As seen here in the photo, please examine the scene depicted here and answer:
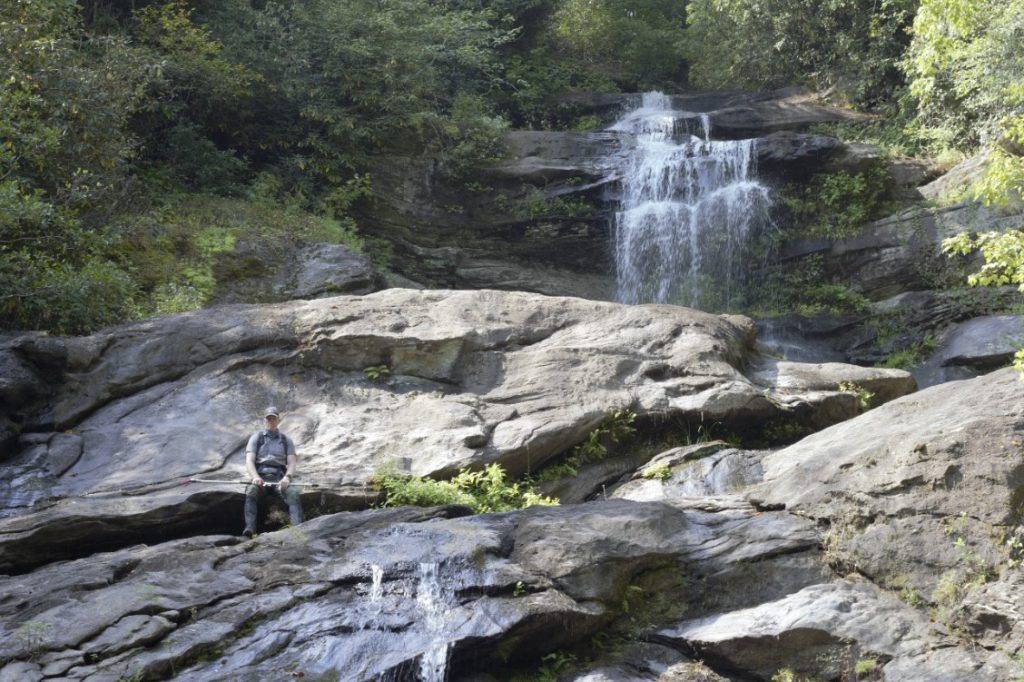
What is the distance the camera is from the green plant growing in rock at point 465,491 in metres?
10.2

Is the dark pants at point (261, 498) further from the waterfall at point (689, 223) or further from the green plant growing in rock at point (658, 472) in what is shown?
the waterfall at point (689, 223)

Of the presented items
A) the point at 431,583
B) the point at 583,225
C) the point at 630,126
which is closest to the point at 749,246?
the point at 583,225

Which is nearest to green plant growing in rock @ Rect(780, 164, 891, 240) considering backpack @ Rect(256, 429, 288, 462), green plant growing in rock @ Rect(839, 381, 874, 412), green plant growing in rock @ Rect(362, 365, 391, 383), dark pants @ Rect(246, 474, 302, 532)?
green plant growing in rock @ Rect(839, 381, 874, 412)

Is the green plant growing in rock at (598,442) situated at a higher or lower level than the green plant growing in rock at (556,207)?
lower

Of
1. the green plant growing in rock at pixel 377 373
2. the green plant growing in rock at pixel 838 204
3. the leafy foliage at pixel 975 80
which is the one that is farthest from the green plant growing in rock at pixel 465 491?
the green plant growing in rock at pixel 838 204

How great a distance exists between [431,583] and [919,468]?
14.2 ft

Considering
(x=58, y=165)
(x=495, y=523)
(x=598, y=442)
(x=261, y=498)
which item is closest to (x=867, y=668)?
(x=495, y=523)

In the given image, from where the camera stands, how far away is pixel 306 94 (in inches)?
794

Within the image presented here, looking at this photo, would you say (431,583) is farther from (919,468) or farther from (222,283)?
(222,283)

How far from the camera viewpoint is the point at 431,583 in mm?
8062

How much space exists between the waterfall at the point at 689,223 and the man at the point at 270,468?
33.2 ft

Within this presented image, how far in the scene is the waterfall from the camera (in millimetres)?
19031

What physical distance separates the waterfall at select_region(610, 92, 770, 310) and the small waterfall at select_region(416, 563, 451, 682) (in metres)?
11.7

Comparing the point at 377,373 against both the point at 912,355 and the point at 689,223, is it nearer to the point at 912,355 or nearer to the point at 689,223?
the point at 689,223
